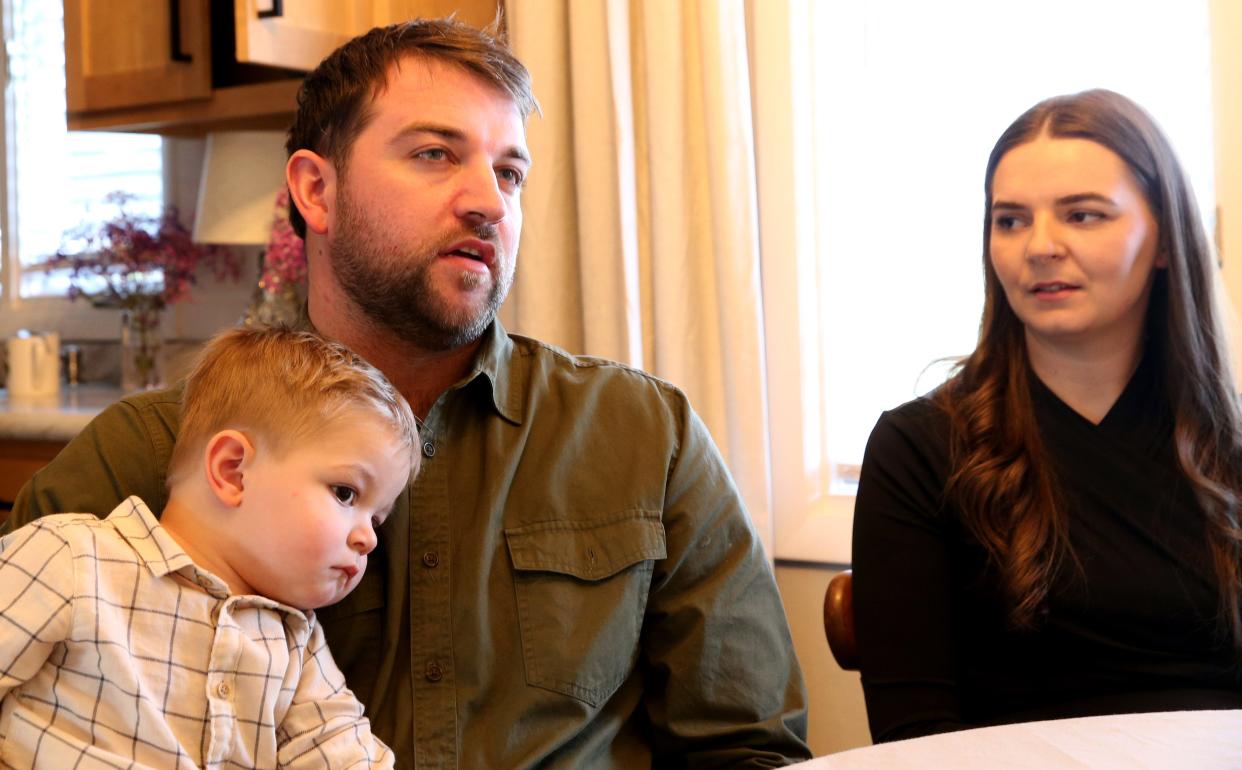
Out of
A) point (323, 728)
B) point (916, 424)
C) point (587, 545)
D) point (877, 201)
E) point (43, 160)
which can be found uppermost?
point (43, 160)

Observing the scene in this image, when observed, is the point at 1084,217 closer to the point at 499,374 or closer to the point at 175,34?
the point at 499,374

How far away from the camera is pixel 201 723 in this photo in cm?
110

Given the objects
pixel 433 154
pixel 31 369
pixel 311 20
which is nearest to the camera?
pixel 433 154

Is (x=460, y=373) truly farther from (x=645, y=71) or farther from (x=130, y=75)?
(x=130, y=75)

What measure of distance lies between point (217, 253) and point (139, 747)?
2.46 meters

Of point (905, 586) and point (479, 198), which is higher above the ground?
point (479, 198)

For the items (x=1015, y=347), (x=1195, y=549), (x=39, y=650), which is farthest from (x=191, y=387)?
(x=1195, y=549)

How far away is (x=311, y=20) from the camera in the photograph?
94.8 inches

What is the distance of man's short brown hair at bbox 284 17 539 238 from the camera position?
1.45 meters

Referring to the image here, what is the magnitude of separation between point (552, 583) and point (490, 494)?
Result: 0.11m

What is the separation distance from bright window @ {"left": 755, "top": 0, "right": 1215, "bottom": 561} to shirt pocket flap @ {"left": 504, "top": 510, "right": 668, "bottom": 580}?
883mm

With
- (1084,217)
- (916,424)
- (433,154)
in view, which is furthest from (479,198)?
(1084,217)

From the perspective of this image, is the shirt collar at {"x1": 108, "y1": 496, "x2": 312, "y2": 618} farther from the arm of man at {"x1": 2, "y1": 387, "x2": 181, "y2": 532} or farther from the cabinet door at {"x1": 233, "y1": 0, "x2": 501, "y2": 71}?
the cabinet door at {"x1": 233, "y1": 0, "x2": 501, "y2": 71}

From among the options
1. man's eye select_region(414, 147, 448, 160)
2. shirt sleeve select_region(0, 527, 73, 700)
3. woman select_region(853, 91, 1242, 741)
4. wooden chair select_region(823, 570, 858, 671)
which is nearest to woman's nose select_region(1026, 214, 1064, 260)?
woman select_region(853, 91, 1242, 741)
